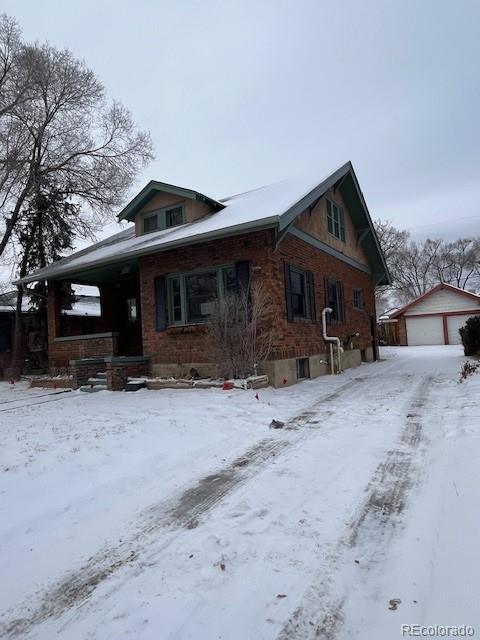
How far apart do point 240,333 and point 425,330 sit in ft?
80.3

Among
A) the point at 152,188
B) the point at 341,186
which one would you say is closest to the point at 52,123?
the point at 152,188

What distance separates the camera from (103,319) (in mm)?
15492

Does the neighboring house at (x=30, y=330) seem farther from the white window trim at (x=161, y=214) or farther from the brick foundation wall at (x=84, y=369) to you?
the white window trim at (x=161, y=214)

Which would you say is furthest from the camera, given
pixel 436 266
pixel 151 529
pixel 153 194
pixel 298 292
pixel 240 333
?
pixel 436 266

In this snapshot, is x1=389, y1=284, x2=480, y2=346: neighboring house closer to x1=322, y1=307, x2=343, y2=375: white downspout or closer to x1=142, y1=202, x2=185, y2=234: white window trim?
x1=322, y1=307, x2=343, y2=375: white downspout

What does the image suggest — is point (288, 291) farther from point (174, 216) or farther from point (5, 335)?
point (5, 335)

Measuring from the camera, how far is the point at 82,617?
2098mm

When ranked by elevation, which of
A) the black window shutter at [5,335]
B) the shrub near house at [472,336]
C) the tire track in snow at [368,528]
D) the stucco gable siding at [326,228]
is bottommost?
the tire track in snow at [368,528]

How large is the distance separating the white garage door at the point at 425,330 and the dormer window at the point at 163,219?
23004 millimetres

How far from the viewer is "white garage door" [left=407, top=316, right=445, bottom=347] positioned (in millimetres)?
29266

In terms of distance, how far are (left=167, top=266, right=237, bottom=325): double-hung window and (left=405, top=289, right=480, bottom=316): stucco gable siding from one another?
23.7 meters

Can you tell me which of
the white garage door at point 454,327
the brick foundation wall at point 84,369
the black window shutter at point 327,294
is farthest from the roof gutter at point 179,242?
the white garage door at point 454,327

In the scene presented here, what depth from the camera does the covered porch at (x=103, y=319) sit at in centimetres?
1236

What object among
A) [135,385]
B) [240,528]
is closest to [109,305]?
[135,385]
